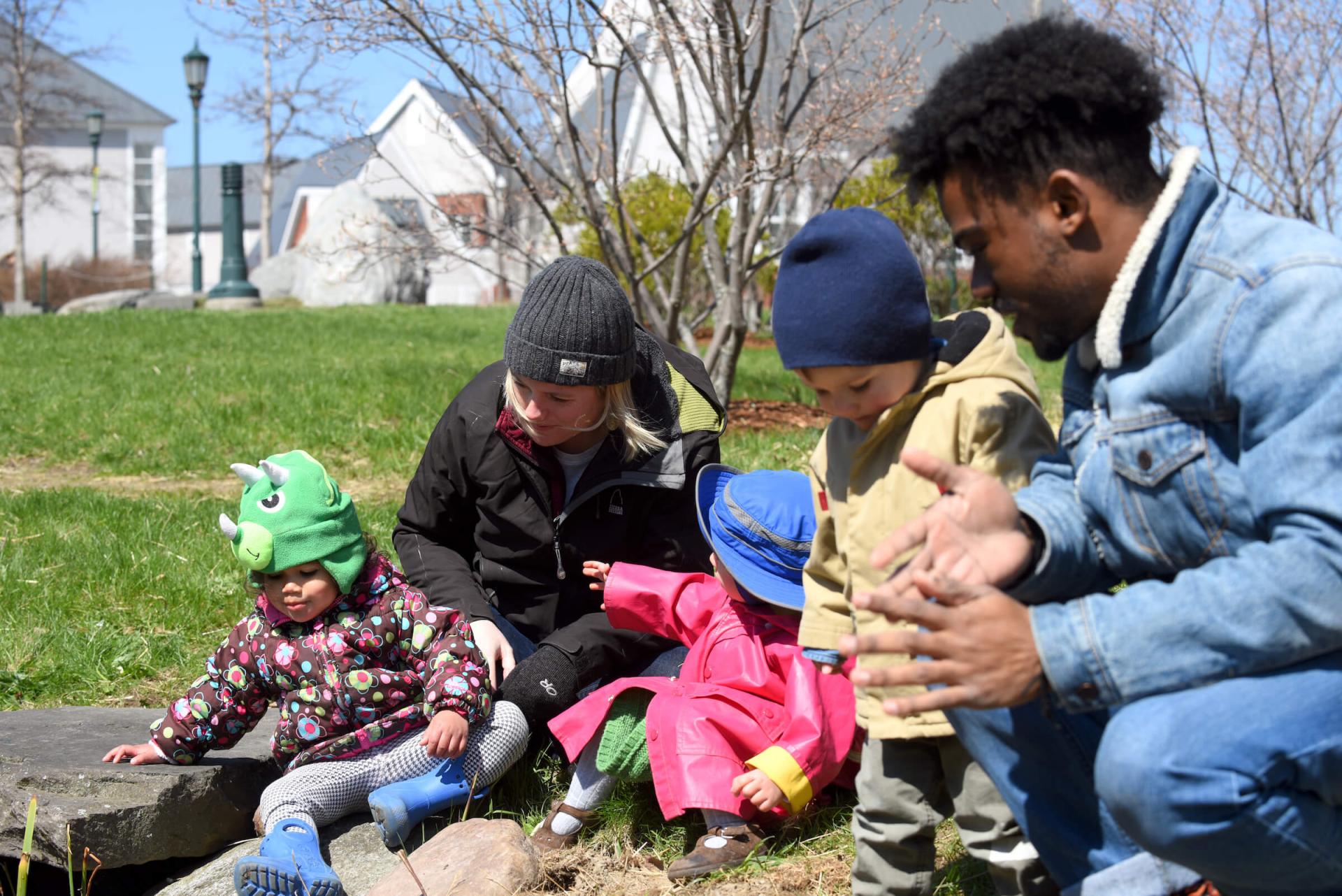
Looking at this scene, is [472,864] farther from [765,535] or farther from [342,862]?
[765,535]

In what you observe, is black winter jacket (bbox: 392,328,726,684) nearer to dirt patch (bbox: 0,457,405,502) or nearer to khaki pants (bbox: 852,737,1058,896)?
khaki pants (bbox: 852,737,1058,896)

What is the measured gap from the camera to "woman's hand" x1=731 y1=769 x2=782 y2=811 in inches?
101

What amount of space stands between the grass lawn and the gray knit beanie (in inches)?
39.5

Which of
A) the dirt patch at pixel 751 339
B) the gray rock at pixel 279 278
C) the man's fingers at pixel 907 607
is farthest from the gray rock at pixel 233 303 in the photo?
the man's fingers at pixel 907 607

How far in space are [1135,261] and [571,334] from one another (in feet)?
5.08

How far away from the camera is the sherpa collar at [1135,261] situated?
67.6 inches

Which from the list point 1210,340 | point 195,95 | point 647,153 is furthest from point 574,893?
point 647,153

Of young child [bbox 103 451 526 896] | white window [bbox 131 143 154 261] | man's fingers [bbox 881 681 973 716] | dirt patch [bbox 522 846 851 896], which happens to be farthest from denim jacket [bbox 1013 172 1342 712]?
white window [bbox 131 143 154 261]

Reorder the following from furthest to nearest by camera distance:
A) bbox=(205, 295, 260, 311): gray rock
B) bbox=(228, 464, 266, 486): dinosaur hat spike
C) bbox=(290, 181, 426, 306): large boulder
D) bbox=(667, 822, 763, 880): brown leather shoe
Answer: bbox=(290, 181, 426, 306): large boulder → bbox=(205, 295, 260, 311): gray rock → bbox=(228, 464, 266, 486): dinosaur hat spike → bbox=(667, 822, 763, 880): brown leather shoe

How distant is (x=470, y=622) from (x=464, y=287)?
31667mm

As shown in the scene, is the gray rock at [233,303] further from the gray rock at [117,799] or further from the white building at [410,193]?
the gray rock at [117,799]

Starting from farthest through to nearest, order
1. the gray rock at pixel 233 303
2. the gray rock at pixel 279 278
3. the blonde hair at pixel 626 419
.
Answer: the gray rock at pixel 279 278 → the gray rock at pixel 233 303 → the blonde hair at pixel 626 419

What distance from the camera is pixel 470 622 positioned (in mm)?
3186


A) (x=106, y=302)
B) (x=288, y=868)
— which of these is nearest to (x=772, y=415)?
(x=288, y=868)
